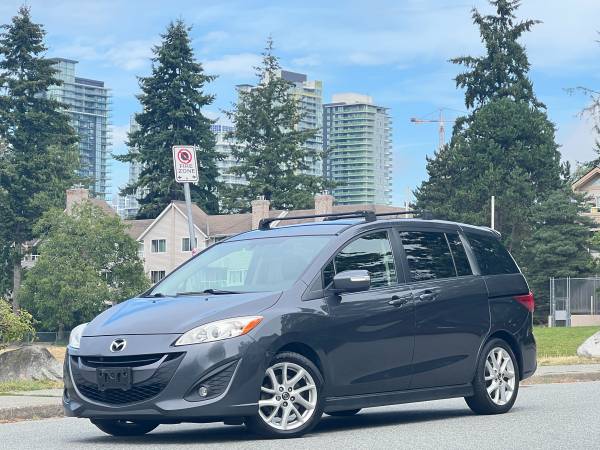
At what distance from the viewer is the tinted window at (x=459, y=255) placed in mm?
12648

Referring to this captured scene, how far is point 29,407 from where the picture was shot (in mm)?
13156

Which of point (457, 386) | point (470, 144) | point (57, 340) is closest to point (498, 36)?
point (470, 144)

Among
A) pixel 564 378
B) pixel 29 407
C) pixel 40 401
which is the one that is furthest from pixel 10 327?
pixel 564 378

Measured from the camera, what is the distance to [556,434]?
10.7 meters

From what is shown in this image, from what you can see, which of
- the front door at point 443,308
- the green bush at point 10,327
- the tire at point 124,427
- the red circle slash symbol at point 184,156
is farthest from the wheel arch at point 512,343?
the red circle slash symbol at point 184,156

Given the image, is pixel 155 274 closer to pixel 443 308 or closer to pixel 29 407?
pixel 29 407

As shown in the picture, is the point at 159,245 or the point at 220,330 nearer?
the point at 220,330

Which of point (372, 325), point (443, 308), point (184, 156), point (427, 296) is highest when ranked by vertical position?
point (184, 156)

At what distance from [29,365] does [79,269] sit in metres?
69.5

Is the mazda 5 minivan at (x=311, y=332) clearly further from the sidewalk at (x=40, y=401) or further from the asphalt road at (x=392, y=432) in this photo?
the sidewalk at (x=40, y=401)

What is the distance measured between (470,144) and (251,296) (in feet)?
269

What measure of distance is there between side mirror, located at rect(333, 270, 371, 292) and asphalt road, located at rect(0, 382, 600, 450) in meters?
1.16

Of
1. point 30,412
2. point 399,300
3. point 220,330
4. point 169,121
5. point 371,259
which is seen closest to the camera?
point 220,330

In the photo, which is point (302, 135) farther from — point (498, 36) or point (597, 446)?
point (597, 446)
